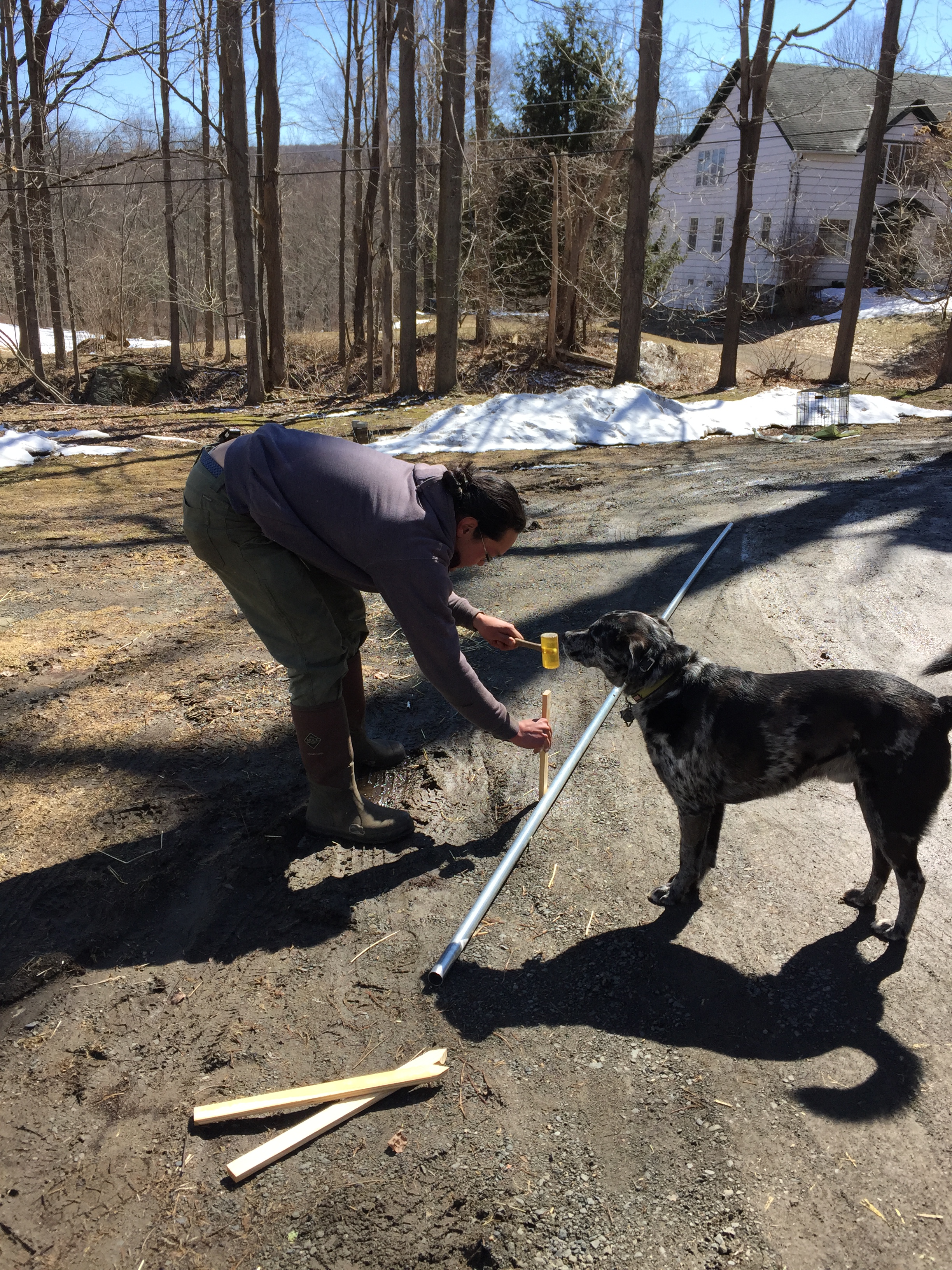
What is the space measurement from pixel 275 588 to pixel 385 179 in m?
20.5

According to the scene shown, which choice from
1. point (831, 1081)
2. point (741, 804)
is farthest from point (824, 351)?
point (831, 1081)

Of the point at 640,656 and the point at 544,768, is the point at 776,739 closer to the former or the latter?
the point at 640,656

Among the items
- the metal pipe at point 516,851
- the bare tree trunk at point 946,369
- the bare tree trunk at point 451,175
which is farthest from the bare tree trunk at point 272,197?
the metal pipe at point 516,851

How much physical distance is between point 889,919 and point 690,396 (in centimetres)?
1662

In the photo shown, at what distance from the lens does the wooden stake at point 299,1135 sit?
231cm

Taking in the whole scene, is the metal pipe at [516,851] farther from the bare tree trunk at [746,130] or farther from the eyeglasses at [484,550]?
the bare tree trunk at [746,130]

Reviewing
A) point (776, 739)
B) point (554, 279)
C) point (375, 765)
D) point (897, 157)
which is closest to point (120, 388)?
point (554, 279)

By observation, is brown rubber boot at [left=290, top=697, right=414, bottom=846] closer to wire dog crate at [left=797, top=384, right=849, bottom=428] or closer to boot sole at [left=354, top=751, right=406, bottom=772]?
boot sole at [left=354, top=751, right=406, bottom=772]

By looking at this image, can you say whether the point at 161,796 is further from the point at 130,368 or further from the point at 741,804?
the point at 130,368

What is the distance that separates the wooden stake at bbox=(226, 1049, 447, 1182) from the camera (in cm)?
231

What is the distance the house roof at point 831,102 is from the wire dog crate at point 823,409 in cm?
1873

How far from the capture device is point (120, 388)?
2066cm

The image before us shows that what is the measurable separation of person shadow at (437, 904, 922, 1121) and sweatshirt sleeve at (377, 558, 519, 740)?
0.98m

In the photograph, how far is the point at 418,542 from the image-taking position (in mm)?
3045
